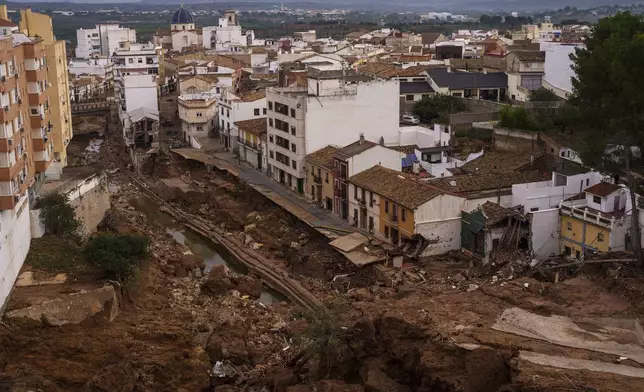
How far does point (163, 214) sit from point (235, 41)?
6807 centimetres

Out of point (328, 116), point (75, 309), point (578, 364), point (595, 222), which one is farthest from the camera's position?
point (328, 116)

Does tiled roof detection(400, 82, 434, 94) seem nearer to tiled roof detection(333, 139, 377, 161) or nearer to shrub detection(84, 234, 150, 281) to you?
tiled roof detection(333, 139, 377, 161)

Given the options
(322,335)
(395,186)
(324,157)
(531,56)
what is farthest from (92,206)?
(531,56)

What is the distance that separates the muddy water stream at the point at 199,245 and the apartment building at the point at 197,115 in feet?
36.6

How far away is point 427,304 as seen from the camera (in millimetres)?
24938

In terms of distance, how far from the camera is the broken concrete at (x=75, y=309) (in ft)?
77.3

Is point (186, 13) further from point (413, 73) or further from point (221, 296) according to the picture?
point (221, 296)

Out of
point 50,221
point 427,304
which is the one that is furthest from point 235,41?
point 427,304

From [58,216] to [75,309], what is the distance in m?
6.91

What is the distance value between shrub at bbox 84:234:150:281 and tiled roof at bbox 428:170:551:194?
1195 centimetres

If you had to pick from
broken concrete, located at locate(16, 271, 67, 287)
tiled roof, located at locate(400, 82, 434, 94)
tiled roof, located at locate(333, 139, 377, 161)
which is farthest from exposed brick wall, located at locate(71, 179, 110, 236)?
tiled roof, located at locate(400, 82, 434, 94)

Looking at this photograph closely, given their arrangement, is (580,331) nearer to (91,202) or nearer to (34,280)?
(34,280)

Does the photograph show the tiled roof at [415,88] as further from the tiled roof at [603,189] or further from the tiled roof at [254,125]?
the tiled roof at [603,189]

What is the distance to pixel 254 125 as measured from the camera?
47.0 metres
